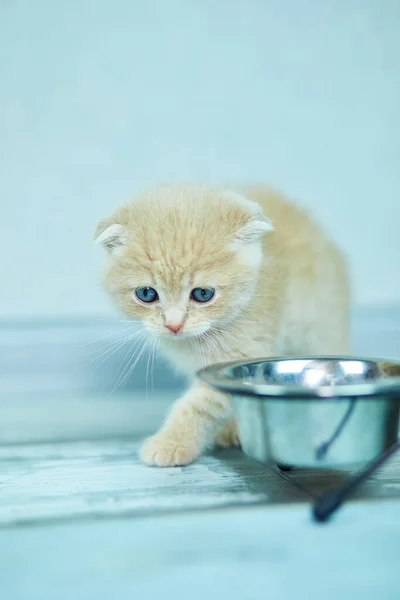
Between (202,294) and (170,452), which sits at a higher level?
(202,294)

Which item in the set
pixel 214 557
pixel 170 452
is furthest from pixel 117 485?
pixel 214 557

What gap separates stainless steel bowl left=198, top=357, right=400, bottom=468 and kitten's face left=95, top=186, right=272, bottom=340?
0.20 meters

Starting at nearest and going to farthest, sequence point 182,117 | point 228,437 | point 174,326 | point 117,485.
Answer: point 117,485 → point 174,326 → point 228,437 → point 182,117

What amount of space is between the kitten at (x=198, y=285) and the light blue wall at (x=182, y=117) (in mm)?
218

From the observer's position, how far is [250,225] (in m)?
1.07

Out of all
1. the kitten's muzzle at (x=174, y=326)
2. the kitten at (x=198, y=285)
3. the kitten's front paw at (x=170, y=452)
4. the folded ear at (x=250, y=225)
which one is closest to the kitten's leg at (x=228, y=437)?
the kitten at (x=198, y=285)

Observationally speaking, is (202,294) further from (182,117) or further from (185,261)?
(182,117)

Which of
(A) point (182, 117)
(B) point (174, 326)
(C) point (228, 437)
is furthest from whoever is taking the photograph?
(A) point (182, 117)

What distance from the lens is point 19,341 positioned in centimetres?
130

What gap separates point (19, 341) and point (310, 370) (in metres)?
0.62

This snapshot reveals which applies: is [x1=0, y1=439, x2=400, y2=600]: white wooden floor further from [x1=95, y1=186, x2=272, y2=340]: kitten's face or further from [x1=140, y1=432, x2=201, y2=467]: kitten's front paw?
[x1=95, y1=186, x2=272, y2=340]: kitten's face

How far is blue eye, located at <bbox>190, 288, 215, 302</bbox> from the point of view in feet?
3.55

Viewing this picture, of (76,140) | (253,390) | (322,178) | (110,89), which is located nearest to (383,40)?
(322,178)

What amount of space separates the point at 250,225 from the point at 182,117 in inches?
16.9
